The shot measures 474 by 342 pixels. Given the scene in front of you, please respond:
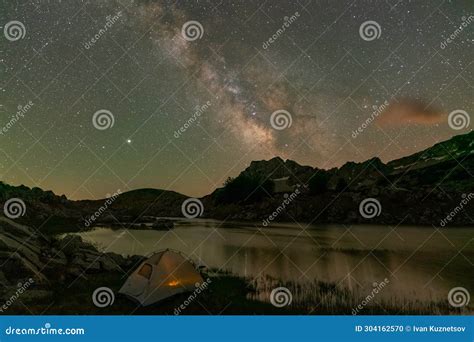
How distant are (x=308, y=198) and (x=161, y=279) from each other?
3757 inches

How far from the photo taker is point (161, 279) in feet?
48.6

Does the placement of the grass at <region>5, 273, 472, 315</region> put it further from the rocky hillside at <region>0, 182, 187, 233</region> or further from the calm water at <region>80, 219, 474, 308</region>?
the rocky hillside at <region>0, 182, 187, 233</region>

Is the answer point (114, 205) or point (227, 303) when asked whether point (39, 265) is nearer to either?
point (227, 303)

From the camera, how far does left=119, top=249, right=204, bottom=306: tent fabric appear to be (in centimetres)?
1439

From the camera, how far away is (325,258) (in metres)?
30.9

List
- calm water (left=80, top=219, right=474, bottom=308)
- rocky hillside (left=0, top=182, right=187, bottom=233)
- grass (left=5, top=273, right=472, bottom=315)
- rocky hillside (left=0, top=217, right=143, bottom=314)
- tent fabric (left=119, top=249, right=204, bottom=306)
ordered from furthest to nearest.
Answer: rocky hillside (left=0, top=182, right=187, bottom=233), calm water (left=80, top=219, right=474, bottom=308), tent fabric (left=119, top=249, right=204, bottom=306), rocky hillside (left=0, top=217, right=143, bottom=314), grass (left=5, top=273, right=472, bottom=315)

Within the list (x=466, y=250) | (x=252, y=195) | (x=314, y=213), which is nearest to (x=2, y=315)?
(x=466, y=250)

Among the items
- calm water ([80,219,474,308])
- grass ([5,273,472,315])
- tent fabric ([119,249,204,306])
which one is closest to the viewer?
grass ([5,273,472,315])

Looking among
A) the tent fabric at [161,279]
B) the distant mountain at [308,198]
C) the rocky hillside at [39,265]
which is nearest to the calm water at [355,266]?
the tent fabric at [161,279]

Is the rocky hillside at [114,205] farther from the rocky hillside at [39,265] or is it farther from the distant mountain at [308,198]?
the rocky hillside at [39,265]

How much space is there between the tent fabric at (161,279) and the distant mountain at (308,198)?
45455mm

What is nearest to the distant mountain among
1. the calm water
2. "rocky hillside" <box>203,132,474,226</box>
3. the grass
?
"rocky hillside" <box>203,132,474,226</box>

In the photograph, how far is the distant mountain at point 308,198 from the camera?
3125 inches

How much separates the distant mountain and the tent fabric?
45.5m
